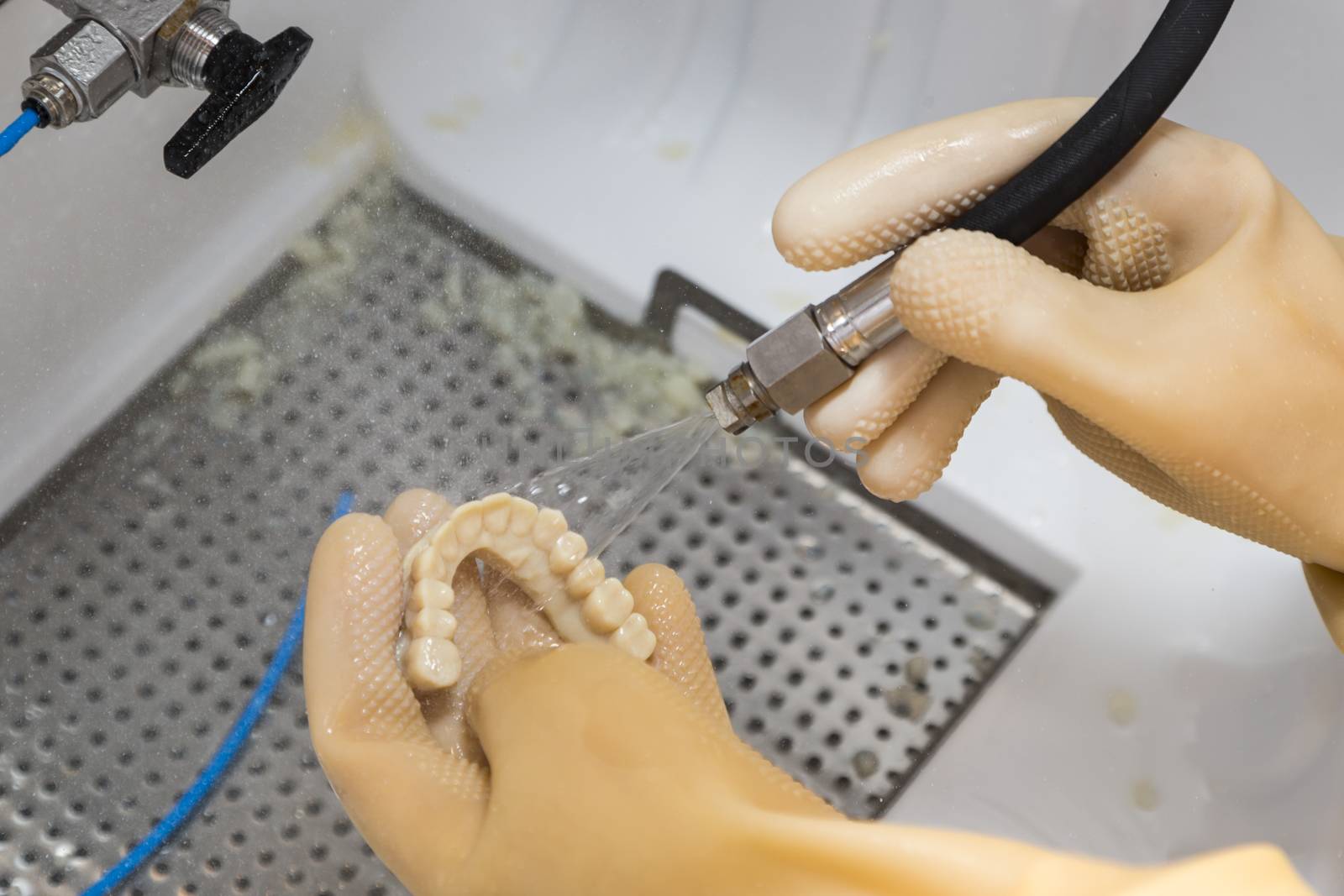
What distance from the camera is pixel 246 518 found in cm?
88

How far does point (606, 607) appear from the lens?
699 mm

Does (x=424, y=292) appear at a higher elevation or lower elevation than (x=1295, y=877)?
lower

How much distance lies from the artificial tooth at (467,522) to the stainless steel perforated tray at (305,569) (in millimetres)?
213

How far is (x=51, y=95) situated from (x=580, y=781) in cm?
45

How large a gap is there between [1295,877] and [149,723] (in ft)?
2.21

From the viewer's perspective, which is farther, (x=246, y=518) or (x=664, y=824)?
(x=246, y=518)

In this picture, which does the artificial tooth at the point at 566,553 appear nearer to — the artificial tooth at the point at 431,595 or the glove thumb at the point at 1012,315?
the artificial tooth at the point at 431,595

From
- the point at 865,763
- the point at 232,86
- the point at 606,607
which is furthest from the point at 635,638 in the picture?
the point at 232,86

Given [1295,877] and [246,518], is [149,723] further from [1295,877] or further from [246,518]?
[1295,877]

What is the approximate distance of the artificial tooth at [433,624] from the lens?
67cm

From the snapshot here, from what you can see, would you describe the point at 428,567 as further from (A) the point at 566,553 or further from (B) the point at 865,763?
(B) the point at 865,763

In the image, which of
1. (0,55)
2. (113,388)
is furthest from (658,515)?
(0,55)

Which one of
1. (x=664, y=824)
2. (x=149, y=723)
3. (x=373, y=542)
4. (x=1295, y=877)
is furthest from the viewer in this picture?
(x=149, y=723)

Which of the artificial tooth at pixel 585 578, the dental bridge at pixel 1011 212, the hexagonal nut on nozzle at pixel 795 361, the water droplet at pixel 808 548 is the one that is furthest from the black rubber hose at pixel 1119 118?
the water droplet at pixel 808 548
